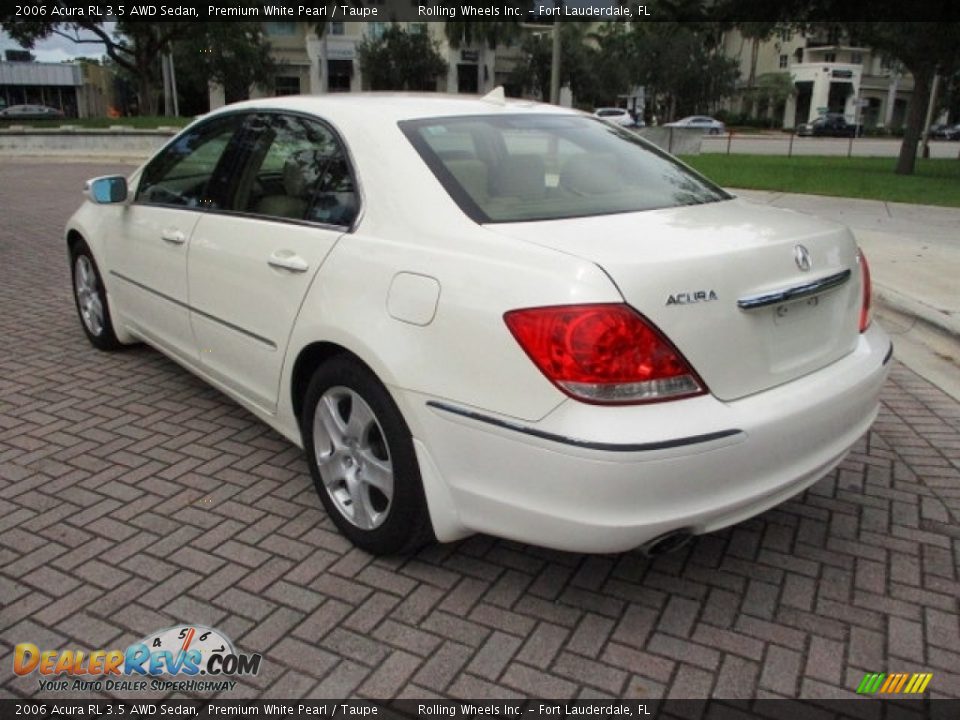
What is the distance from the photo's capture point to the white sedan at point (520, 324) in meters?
2.25

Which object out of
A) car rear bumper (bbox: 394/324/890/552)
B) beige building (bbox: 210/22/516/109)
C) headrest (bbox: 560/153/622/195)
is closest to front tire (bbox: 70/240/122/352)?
headrest (bbox: 560/153/622/195)

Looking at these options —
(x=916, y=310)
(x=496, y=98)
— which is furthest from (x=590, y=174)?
(x=916, y=310)

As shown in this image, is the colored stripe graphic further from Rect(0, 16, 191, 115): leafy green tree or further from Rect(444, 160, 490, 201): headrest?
Rect(0, 16, 191, 115): leafy green tree

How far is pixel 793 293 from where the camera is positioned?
2.53m

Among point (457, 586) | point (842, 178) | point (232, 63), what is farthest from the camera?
point (232, 63)

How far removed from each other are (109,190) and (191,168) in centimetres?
56

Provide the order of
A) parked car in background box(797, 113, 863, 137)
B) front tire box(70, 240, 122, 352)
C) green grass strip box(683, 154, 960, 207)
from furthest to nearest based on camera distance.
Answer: parked car in background box(797, 113, 863, 137)
green grass strip box(683, 154, 960, 207)
front tire box(70, 240, 122, 352)

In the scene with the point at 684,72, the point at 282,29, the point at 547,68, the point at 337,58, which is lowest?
the point at 684,72

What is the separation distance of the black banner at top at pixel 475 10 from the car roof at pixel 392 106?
54.5 feet

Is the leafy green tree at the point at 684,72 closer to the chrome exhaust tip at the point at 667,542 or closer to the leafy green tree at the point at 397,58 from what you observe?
the leafy green tree at the point at 397,58

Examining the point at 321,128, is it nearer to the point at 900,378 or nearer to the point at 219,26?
the point at 900,378

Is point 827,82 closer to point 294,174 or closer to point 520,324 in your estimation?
point 294,174

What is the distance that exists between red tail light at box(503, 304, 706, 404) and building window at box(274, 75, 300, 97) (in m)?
68.9

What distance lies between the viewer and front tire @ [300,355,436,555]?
105 inches
